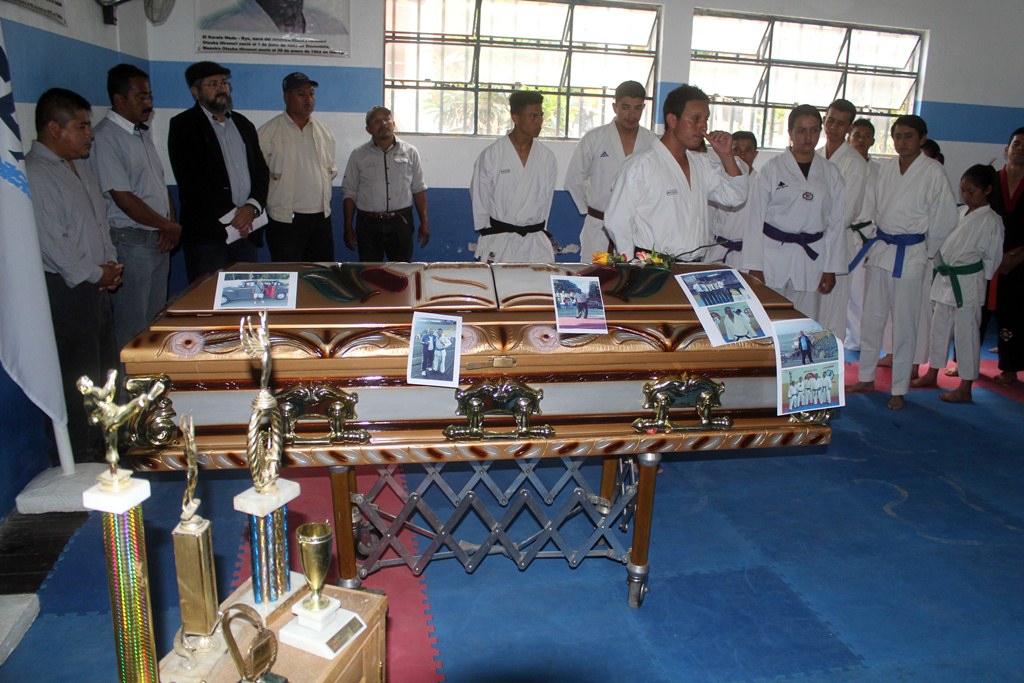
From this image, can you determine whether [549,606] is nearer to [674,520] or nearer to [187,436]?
[674,520]

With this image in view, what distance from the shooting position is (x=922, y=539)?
10.0 ft

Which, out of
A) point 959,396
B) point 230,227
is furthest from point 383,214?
point 959,396

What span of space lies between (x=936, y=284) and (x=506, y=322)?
4042 millimetres

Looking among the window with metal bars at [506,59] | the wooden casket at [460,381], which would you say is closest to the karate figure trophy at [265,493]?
the wooden casket at [460,381]

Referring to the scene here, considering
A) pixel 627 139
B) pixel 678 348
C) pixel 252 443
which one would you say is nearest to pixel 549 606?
pixel 678 348

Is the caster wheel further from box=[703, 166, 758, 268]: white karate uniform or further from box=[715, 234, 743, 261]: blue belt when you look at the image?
box=[715, 234, 743, 261]: blue belt

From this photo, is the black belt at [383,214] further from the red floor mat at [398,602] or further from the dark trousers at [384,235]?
the red floor mat at [398,602]

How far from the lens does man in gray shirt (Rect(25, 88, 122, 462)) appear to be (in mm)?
3123

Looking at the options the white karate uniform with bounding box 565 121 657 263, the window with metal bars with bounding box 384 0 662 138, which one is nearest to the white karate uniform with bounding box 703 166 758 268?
the white karate uniform with bounding box 565 121 657 263

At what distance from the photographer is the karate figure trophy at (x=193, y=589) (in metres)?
1.14

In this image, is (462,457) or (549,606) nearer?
(462,457)

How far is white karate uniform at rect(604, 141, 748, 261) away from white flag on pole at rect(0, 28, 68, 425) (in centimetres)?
222

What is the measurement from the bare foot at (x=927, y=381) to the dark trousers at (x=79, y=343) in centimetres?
485

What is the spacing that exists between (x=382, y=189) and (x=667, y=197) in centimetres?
272
